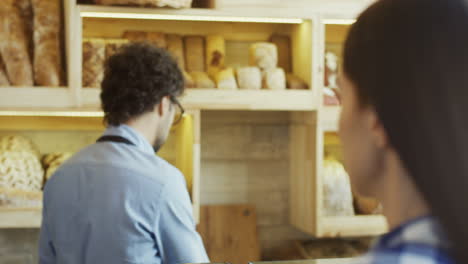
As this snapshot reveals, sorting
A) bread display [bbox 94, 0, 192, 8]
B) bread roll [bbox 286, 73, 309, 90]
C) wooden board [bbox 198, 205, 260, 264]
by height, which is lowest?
wooden board [bbox 198, 205, 260, 264]

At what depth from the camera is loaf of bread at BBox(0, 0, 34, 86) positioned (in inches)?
79.2

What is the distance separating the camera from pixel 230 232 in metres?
2.55

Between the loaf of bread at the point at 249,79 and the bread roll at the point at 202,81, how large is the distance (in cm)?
11

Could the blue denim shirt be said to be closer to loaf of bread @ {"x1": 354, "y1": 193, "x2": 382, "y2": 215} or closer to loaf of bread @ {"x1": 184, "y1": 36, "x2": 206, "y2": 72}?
loaf of bread @ {"x1": 184, "y1": 36, "x2": 206, "y2": 72}

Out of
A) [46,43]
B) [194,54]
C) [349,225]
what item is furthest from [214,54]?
[349,225]

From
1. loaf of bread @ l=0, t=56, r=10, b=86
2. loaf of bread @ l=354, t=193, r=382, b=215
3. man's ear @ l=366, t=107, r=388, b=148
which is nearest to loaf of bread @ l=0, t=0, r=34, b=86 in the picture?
loaf of bread @ l=0, t=56, r=10, b=86

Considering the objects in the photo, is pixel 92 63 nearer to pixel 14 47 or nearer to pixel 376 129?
pixel 14 47

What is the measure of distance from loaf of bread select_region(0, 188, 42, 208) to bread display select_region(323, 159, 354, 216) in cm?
109

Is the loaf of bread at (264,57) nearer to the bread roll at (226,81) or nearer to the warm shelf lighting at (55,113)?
the bread roll at (226,81)

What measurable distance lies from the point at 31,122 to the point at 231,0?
932 mm

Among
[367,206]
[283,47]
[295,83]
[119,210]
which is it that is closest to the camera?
[119,210]

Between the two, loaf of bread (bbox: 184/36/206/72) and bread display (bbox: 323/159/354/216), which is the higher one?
loaf of bread (bbox: 184/36/206/72)

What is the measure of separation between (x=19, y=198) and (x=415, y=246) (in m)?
1.80

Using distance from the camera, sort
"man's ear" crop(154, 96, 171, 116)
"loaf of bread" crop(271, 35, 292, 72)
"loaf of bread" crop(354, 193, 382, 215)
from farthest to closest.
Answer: "loaf of bread" crop(271, 35, 292, 72)
"loaf of bread" crop(354, 193, 382, 215)
"man's ear" crop(154, 96, 171, 116)
